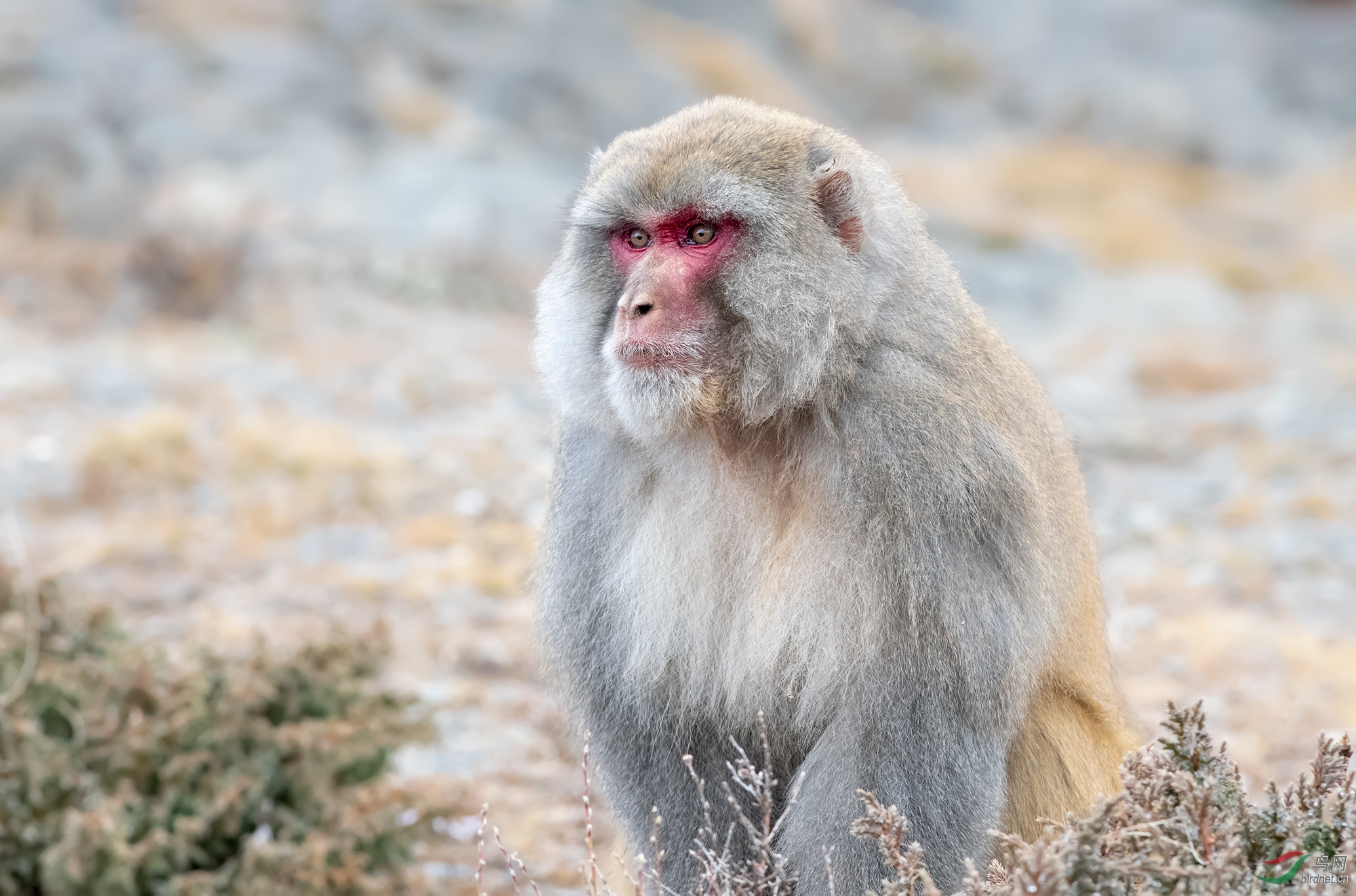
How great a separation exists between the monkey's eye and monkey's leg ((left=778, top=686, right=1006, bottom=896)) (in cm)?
94

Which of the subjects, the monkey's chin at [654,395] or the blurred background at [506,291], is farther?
the blurred background at [506,291]

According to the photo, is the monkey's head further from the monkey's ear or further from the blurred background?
the blurred background

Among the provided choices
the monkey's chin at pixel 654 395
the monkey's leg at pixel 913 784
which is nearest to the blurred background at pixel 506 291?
the monkey's leg at pixel 913 784

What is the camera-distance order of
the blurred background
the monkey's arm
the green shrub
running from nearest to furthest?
the monkey's arm, the green shrub, the blurred background

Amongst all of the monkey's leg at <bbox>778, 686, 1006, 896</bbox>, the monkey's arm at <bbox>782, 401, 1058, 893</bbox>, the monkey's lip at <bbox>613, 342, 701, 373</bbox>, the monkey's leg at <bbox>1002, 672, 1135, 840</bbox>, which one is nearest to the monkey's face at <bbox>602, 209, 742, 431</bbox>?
the monkey's lip at <bbox>613, 342, 701, 373</bbox>

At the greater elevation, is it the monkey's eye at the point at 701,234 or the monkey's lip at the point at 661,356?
the monkey's eye at the point at 701,234

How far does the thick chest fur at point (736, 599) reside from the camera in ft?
7.84

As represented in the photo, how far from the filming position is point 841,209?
2.51 m

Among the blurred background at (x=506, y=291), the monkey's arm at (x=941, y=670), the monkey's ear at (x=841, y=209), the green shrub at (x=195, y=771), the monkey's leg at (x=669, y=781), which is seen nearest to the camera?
the monkey's arm at (x=941, y=670)

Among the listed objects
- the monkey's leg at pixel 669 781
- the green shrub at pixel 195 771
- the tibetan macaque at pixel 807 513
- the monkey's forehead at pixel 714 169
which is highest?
the monkey's forehead at pixel 714 169

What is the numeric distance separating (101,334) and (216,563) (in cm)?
445

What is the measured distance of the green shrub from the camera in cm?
300

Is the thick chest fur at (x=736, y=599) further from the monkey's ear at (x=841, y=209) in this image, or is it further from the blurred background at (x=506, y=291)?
the blurred background at (x=506, y=291)

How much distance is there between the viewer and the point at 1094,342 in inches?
463
